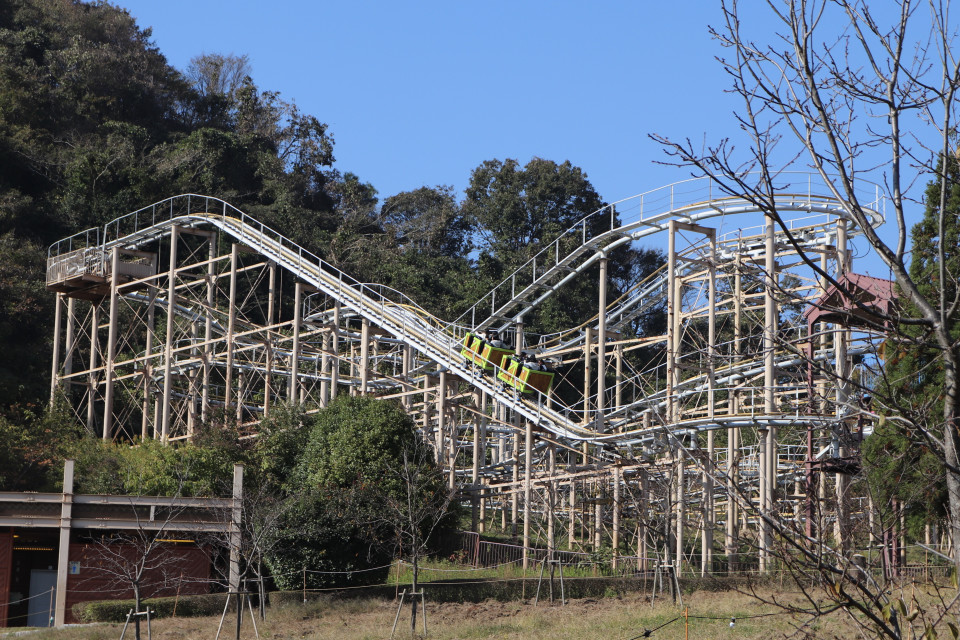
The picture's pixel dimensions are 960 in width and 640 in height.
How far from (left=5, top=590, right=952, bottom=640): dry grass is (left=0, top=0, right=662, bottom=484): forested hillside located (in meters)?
23.6

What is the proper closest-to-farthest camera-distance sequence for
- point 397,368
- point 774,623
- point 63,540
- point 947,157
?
point 947,157 → point 774,623 → point 63,540 → point 397,368

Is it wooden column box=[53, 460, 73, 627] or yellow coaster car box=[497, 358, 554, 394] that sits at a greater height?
yellow coaster car box=[497, 358, 554, 394]

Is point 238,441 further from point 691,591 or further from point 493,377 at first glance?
point 691,591

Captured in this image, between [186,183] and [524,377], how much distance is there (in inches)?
1199

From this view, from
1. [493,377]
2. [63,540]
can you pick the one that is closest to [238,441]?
[493,377]

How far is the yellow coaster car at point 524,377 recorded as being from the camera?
28.6m

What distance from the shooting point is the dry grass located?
17.2 metres

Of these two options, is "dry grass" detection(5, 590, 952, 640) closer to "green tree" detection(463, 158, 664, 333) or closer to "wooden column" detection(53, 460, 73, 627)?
"wooden column" detection(53, 460, 73, 627)

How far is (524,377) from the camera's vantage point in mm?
28828

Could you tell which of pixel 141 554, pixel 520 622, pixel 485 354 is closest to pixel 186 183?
pixel 485 354

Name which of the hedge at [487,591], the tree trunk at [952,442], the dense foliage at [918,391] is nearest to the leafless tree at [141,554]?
the hedge at [487,591]

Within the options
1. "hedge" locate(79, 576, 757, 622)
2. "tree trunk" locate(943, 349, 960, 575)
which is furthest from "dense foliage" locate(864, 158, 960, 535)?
"hedge" locate(79, 576, 757, 622)

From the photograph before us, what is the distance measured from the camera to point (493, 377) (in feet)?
98.2

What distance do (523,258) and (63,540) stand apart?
124 ft
